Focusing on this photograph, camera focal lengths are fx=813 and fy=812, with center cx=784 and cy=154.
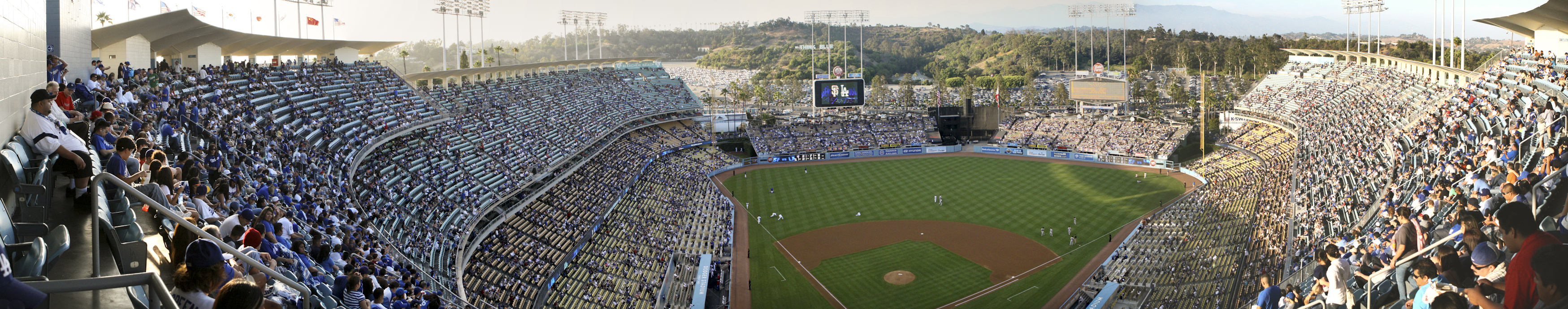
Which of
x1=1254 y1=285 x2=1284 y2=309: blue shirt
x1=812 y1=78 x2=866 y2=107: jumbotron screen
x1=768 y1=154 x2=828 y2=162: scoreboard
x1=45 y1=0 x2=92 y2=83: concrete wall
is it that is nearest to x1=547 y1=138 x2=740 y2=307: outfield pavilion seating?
x1=768 y1=154 x2=828 y2=162: scoreboard

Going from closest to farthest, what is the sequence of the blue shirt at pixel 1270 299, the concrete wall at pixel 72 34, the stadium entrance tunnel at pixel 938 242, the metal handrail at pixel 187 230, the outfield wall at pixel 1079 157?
the metal handrail at pixel 187 230 → the blue shirt at pixel 1270 299 → the concrete wall at pixel 72 34 → the stadium entrance tunnel at pixel 938 242 → the outfield wall at pixel 1079 157

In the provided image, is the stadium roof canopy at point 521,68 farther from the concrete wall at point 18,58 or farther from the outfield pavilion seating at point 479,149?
the concrete wall at point 18,58

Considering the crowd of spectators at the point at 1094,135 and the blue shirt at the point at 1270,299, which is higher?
the crowd of spectators at the point at 1094,135

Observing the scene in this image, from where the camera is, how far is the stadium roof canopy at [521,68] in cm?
4116

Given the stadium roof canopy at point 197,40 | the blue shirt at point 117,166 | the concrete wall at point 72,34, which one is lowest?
the blue shirt at point 117,166

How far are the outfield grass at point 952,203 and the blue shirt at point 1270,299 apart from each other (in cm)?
1574

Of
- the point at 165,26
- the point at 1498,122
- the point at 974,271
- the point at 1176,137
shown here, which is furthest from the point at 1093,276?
the point at 1176,137

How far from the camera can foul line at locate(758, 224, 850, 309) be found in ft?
90.0

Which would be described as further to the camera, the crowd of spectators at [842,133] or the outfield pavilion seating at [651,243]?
the crowd of spectators at [842,133]

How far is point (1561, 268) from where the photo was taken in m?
5.59

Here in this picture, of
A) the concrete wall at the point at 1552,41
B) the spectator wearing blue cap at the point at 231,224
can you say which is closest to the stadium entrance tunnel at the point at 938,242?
the concrete wall at the point at 1552,41

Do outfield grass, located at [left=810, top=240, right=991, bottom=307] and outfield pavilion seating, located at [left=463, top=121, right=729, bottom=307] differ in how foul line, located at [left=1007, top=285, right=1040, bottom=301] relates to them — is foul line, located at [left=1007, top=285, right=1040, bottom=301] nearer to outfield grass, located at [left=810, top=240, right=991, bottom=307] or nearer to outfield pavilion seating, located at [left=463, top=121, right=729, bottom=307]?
outfield grass, located at [left=810, top=240, right=991, bottom=307]

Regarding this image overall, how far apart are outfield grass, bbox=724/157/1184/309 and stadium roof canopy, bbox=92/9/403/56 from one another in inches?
718

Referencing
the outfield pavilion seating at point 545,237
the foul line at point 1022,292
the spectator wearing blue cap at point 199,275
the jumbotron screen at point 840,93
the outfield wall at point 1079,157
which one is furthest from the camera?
the jumbotron screen at point 840,93
